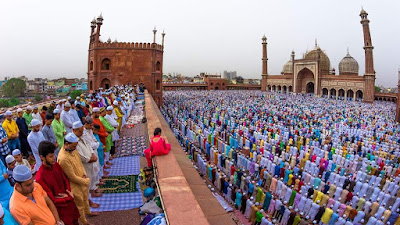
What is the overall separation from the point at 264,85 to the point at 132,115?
38.0 metres

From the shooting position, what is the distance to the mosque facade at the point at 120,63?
2059 cm

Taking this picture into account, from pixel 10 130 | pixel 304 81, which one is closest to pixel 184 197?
pixel 10 130

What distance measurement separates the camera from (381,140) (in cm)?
1183

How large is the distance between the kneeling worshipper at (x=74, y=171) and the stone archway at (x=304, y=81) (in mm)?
38534

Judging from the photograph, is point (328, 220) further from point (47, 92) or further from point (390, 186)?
point (47, 92)

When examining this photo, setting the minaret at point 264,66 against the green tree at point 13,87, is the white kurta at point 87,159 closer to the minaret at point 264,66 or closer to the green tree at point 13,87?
the minaret at point 264,66

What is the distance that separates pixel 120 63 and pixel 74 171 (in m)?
19.3

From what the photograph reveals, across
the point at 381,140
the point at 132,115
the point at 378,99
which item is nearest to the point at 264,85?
the point at 378,99

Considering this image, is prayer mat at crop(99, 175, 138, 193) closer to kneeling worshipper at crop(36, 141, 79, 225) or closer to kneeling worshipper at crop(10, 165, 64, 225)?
kneeling worshipper at crop(36, 141, 79, 225)

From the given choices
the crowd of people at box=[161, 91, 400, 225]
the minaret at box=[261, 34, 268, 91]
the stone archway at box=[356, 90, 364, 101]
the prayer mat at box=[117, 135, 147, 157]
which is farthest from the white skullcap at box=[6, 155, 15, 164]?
the minaret at box=[261, 34, 268, 91]

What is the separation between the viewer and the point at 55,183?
217 centimetres

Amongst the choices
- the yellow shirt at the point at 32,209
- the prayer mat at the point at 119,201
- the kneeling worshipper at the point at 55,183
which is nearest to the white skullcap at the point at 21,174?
the yellow shirt at the point at 32,209

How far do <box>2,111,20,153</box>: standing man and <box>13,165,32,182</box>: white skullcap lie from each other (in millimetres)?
2836

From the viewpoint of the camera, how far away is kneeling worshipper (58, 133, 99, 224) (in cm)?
238
